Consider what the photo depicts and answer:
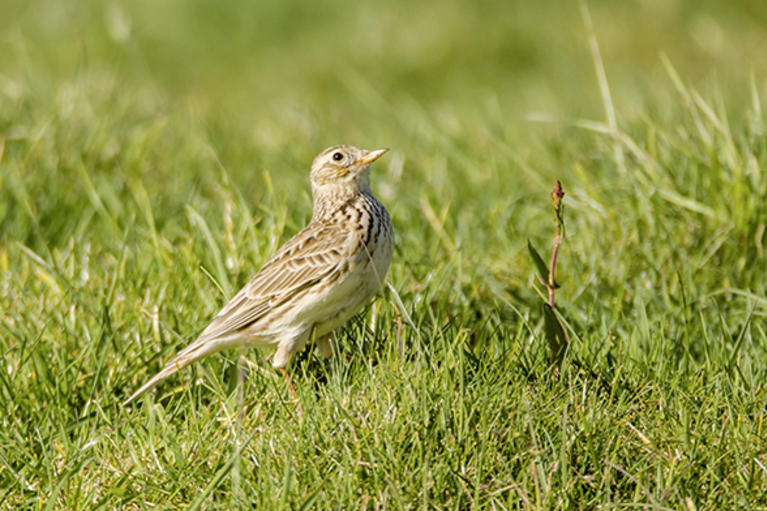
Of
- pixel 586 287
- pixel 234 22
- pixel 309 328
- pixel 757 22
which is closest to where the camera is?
pixel 309 328

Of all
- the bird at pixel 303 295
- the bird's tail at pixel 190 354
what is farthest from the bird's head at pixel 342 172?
the bird's tail at pixel 190 354

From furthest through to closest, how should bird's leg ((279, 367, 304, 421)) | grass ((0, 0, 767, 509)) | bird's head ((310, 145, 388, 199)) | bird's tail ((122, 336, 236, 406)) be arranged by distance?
bird's head ((310, 145, 388, 199)), bird's tail ((122, 336, 236, 406)), bird's leg ((279, 367, 304, 421)), grass ((0, 0, 767, 509))

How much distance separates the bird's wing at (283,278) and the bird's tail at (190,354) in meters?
0.05

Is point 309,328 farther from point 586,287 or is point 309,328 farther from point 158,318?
point 586,287

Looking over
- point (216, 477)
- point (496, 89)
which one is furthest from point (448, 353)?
point (496, 89)

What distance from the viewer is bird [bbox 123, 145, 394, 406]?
4.05 m

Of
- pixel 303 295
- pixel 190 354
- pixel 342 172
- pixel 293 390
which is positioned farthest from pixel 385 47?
pixel 293 390

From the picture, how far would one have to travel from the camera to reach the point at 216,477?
317 centimetres

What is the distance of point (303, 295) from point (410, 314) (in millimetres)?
455

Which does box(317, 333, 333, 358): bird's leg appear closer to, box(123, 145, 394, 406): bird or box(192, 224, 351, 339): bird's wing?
box(123, 145, 394, 406): bird

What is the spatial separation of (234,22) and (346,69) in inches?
90.8

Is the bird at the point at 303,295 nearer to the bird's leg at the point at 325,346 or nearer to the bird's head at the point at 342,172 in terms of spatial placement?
the bird's leg at the point at 325,346

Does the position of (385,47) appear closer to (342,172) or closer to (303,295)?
(342,172)

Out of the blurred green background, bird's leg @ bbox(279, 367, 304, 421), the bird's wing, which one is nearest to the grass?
bird's leg @ bbox(279, 367, 304, 421)
